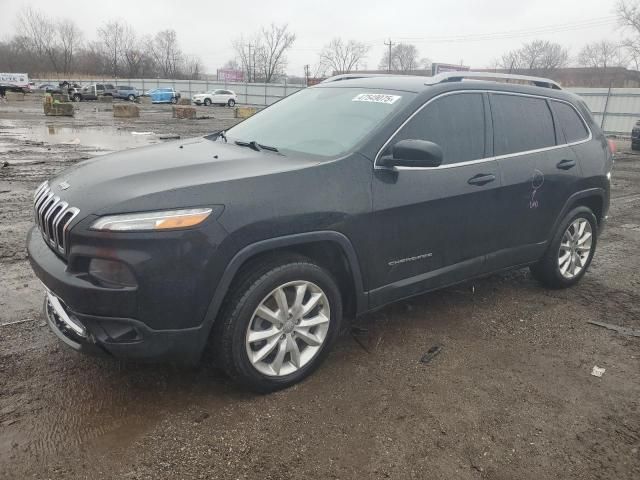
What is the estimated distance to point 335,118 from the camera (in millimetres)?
3607

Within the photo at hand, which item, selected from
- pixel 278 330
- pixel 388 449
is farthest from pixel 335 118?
pixel 388 449

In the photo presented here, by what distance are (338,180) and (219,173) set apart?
2.26 feet

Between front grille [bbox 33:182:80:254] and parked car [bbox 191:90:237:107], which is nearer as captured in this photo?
front grille [bbox 33:182:80:254]

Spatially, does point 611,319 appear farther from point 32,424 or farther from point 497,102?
point 32,424

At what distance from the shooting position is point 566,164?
14.4 feet

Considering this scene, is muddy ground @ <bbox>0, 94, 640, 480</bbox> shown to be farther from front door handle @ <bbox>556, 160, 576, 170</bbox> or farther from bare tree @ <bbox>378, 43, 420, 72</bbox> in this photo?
bare tree @ <bbox>378, 43, 420, 72</bbox>

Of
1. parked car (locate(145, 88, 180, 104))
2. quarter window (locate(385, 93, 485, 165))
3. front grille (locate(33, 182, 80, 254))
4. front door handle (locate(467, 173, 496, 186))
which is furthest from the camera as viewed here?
parked car (locate(145, 88, 180, 104))

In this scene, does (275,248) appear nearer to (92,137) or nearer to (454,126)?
(454,126)

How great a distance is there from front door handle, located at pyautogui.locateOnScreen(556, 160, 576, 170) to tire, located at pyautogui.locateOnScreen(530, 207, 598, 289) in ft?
1.40

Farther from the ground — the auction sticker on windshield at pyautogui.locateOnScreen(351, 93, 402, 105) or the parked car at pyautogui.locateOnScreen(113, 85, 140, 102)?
the parked car at pyautogui.locateOnScreen(113, 85, 140, 102)

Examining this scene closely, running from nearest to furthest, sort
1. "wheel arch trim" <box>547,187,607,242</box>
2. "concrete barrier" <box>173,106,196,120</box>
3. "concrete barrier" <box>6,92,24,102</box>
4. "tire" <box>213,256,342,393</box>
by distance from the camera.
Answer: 1. "tire" <box>213,256,342,393</box>
2. "wheel arch trim" <box>547,187,607,242</box>
3. "concrete barrier" <box>173,106,196,120</box>
4. "concrete barrier" <box>6,92,24,102</box>

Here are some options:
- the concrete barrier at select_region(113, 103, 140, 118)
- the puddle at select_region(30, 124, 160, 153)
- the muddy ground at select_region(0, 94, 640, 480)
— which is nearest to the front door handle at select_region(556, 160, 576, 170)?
the muddy ground at select_region(0, 94, 640, 480)

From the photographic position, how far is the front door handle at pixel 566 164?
4.34 metres

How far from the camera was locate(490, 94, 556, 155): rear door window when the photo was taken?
397 cm
